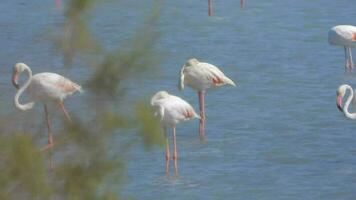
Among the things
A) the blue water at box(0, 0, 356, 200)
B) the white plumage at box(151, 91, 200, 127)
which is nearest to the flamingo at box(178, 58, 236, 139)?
the blue water at box(0, 0, 356, 200)

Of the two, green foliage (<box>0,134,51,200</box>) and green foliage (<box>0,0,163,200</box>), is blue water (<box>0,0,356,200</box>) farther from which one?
green foliage (<box>0,134,51,200</box>)

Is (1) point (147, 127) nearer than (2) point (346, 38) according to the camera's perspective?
Yes

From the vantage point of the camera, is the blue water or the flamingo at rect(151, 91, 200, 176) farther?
the flamingo at rect(151, 91, 200, 176)

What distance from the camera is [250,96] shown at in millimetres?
12500

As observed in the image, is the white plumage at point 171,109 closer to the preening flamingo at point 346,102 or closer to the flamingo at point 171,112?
the flamingo at point 171,112

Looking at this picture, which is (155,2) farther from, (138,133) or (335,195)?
(335,195)

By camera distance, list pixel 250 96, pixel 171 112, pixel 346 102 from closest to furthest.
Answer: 1. pixel 171 112
2. pixel 346 102
3. pixel 250 96

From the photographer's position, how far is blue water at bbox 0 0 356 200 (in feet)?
29.8

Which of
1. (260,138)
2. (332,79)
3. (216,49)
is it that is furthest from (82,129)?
(216,49)

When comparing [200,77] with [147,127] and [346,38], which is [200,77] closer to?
[346,38]

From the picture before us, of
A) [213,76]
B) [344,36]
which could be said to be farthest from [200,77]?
[344,36]

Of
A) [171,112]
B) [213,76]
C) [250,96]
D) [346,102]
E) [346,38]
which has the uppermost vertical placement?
[171,112]

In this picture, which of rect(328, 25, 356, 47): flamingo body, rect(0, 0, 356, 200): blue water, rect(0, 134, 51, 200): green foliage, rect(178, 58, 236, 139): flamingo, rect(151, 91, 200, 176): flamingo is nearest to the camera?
rect(0, 134, 51, 200): green foliage

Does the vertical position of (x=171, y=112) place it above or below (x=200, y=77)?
above
